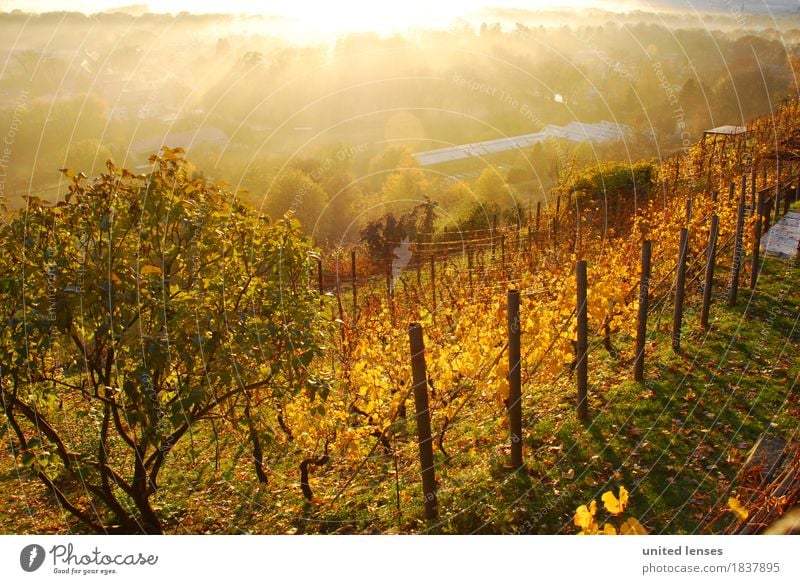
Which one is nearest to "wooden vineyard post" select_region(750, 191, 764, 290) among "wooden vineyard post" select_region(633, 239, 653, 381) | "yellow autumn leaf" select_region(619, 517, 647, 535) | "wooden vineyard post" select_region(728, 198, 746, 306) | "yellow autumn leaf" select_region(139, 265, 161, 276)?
"wooden vineyard post" select_region(728, 198, 746, 306)

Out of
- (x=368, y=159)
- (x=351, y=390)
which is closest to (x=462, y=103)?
(x=368, y=159)

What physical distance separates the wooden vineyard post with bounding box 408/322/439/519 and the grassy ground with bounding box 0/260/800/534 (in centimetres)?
30

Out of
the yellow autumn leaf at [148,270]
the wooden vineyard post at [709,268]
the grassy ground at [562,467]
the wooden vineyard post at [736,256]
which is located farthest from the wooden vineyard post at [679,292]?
the yellow autumn leaf at [148,270]

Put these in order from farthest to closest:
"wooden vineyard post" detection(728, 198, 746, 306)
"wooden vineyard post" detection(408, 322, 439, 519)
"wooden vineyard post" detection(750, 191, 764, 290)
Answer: "wooden vineyard post" detection(750, 191, 764, 290) < "wooden vineyard post" detection(728, 198, 746, 306) < "wooden vineyard post" detection(408, 322, 439, 519)

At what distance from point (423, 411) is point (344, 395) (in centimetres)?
364

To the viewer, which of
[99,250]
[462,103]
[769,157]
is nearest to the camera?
[99,250]

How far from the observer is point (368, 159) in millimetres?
81000

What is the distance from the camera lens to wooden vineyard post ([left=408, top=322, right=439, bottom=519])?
202 inches

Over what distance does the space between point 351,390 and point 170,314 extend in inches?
144

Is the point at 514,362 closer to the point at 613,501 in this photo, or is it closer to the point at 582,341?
the point at 582,341

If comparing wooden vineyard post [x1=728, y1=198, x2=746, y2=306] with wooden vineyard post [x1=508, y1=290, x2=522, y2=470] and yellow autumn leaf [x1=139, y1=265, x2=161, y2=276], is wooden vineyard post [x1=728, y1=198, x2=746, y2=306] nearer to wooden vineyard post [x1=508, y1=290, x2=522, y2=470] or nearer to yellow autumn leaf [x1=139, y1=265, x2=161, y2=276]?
wooden vineyard post [x1=508, y1=290, x2=522, y2=470]

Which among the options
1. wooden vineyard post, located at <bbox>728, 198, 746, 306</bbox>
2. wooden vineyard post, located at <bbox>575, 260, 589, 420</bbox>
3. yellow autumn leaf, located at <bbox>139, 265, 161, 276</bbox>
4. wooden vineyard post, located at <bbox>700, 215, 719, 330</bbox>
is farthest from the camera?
wooden vineyard post, located at <bbox>728, 198, 746, 306</bbox>

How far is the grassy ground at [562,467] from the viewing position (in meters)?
5.96

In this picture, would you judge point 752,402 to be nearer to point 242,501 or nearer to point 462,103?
point 242,501
